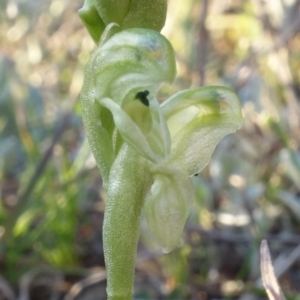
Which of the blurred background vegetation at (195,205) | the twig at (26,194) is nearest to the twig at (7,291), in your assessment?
the blurred background vegetation at (195,205)

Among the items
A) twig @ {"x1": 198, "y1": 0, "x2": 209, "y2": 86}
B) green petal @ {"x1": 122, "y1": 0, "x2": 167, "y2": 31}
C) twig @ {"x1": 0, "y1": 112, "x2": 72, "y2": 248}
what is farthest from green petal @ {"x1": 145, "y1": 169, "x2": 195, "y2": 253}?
twig @ {"x1": 198, "y1": 0, "x2": 209, "y2": 86}

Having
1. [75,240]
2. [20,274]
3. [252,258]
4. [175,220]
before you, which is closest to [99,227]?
[75,240]

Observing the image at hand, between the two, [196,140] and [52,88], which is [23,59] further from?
[196,140]

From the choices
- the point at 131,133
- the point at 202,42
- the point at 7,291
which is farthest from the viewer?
the point at 202,42

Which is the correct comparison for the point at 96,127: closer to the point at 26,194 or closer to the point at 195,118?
the point at 195,118

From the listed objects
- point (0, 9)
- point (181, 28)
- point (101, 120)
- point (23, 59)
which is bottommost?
point (181, 28)

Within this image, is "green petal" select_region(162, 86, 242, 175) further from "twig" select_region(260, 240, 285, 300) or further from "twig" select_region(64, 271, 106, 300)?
"twig" select_region(64, 271, 106, 300)

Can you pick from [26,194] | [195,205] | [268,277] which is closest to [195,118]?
[268,277]
